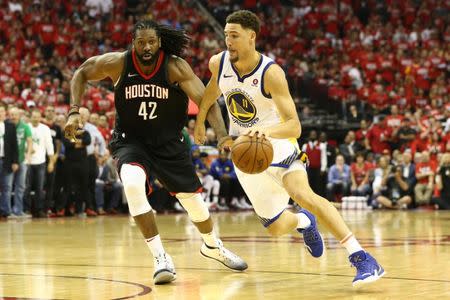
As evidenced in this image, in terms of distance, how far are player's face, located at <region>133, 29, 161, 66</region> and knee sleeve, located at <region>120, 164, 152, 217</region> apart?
91 cm

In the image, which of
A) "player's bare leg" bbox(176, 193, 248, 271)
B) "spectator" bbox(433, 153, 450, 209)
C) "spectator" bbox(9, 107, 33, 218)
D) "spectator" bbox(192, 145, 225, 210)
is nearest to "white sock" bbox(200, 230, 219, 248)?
"player's bare leg" bbox(176, 193, 248, 271)

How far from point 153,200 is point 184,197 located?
13.0 metres

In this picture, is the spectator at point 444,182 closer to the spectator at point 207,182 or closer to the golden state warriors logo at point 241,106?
the spectator at point 207,182

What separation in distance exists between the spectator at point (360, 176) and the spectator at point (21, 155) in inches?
319

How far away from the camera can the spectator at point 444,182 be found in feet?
67.4

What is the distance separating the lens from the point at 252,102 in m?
7.52

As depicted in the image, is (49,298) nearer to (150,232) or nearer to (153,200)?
(150,232)

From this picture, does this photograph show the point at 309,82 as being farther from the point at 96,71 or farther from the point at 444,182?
the point at 96,71

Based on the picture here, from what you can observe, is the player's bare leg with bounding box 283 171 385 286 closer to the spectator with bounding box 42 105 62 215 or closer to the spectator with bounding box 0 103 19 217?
the spectator with bounding box 0 103 19 217

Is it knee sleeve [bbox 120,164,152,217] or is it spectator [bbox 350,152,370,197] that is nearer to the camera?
knee sleeve [bbox 120,164,152,217]

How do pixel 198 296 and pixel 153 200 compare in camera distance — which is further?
pixel 153 200

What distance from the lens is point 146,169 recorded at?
25.1 ft

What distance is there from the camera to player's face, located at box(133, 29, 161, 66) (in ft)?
24.9

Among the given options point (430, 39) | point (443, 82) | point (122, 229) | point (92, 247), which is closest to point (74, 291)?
point (92, 247)
